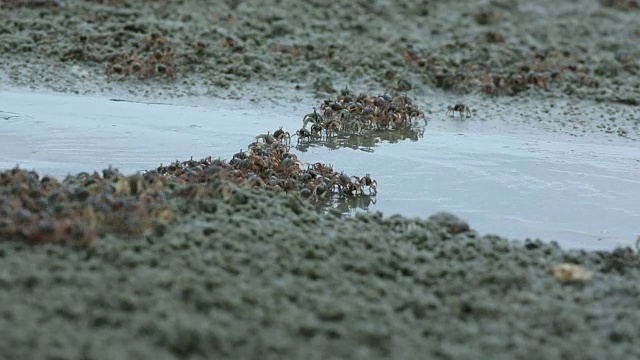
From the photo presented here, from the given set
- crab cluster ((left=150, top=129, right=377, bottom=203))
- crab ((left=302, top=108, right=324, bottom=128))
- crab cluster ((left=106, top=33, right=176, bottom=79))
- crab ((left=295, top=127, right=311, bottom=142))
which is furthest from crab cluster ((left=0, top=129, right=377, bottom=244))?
crab cluster ((left=106, top=33, right=176, bottom=79))

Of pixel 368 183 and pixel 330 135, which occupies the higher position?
pixel 330 135

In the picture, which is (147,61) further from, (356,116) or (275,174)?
(275,174)

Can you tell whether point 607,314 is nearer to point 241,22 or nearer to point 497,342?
point 497,342

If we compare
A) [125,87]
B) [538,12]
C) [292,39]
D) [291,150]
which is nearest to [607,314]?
[291,150]

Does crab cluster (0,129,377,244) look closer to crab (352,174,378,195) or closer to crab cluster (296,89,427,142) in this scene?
crab (352,174,378,195)

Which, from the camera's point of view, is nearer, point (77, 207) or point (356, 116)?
point (77, 207)

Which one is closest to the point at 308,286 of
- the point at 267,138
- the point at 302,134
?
the point at 267,138
